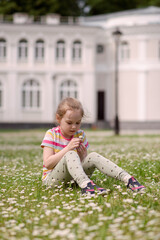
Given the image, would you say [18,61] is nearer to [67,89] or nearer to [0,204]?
[67,89]

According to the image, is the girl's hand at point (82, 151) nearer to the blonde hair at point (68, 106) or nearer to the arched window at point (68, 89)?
the blonde hair at point (68, 106)

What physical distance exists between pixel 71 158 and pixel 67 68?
1413 inches

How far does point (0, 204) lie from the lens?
4.55 meters

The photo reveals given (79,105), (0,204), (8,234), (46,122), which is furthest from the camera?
(46,122)

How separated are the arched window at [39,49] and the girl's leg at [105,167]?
35.9 m

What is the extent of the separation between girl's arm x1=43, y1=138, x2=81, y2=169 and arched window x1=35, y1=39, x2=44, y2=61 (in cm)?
3585

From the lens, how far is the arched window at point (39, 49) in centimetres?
4053

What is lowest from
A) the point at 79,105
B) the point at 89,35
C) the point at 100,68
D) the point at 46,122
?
the point at 46,122

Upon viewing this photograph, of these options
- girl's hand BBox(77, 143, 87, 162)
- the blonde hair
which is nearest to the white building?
girl's hand BBox(77, 143, 87, 162)

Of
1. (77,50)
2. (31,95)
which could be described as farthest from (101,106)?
(31,95)

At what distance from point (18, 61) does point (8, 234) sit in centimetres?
3774

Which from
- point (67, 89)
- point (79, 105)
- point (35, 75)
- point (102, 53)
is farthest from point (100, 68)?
point (79, 105)

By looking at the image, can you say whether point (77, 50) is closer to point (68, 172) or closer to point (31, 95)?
point (31, 95)

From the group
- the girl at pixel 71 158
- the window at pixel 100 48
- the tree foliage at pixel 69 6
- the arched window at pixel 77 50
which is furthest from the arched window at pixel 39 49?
the girl at pixel 71 158
